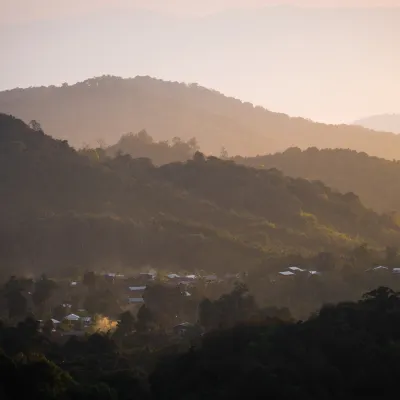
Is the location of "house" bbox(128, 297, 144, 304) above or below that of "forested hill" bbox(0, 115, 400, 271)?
below

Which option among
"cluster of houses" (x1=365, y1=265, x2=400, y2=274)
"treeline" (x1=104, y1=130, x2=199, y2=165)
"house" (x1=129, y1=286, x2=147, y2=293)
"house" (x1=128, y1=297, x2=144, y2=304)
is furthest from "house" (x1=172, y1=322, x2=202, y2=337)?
"treeline" (x1=104, y1=130, x2=199, y2=165)

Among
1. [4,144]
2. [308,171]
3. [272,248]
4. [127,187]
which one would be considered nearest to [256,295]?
[272,248]

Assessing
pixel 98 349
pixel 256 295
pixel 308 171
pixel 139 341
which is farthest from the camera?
pixel 308 171

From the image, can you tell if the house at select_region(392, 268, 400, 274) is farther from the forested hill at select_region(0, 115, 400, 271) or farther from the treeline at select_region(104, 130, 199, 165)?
the treeline at select_region(104, 130, 199, 165)

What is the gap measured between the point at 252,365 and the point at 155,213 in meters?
63.6

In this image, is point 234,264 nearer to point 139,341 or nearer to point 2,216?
point 2,216

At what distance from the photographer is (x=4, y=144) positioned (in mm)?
99688

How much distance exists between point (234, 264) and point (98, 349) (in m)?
38.8

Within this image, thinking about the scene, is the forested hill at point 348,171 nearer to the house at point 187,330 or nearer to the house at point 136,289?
the house at point 136,289

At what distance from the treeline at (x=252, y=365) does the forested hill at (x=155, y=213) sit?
133ft

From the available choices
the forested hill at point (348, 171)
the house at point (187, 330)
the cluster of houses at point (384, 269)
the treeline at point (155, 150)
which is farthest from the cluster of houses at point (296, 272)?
the treeline at point (155, 150)

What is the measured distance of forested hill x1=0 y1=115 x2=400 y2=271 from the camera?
77.8 m

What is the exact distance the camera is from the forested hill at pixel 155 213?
77.8 metres

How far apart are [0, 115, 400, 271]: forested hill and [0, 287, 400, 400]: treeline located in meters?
40.5
